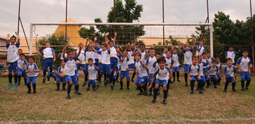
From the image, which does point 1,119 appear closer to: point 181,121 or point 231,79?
point 181,121

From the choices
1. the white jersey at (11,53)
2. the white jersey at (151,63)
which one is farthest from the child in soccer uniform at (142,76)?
the white jersey at (11,53)

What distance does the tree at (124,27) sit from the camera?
11.1 metres

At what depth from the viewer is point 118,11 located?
46.1 feet

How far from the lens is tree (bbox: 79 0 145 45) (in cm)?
1112

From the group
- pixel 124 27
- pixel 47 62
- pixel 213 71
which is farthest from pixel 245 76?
pixel 47 62

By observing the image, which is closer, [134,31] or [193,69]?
[193,69]

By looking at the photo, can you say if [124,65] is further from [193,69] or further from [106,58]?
[193,69]

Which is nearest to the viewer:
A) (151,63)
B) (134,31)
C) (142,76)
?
(142,76)

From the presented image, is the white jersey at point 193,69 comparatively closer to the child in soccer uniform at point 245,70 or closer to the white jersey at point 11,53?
the child in soccer uniform at point 245,70

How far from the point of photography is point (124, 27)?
11.4 metres

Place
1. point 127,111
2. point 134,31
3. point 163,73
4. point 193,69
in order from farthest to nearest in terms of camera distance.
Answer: point 134,31, point 193,69, point 163,73, point 127,111

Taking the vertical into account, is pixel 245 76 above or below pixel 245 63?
below

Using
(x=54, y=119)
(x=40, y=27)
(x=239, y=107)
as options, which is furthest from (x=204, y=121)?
(x=40, y=27)

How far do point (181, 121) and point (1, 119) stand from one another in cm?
368
